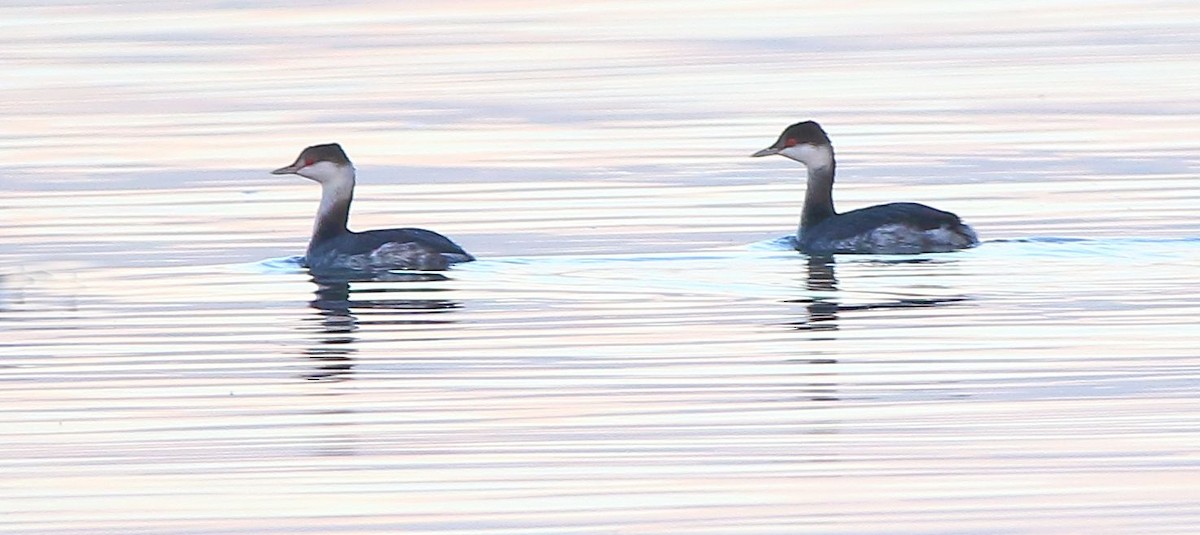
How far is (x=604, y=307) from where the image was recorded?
1440cm

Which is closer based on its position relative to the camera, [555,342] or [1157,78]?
[555,342]

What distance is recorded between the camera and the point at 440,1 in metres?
45.2

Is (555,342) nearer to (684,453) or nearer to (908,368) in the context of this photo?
(908,368)

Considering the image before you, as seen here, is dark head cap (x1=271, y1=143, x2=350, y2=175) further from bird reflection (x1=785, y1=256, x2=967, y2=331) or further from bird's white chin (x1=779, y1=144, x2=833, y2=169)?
bird reflection (x1=785, y1=256, x2=967, y2=331)

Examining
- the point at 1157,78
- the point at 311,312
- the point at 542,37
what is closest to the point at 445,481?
the point at 311,312

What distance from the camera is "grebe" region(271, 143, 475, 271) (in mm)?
16594

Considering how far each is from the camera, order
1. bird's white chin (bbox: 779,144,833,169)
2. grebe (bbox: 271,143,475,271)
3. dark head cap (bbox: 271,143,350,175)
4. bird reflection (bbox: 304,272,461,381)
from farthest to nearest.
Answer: bird's white chin (bbox: 779,144,833,169) → dark head cap (bbox: 271,143,350,175) → grebe (bbox: 271,143,475,271) → bird reflection (bbox: 304,272,461,381)

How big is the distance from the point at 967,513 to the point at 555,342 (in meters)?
4.32

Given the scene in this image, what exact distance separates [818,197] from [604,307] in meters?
4.82

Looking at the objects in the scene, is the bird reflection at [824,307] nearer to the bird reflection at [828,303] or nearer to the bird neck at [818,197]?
the bird reflection at [828,303]

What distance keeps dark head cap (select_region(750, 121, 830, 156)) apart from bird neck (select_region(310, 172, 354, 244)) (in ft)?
8.37

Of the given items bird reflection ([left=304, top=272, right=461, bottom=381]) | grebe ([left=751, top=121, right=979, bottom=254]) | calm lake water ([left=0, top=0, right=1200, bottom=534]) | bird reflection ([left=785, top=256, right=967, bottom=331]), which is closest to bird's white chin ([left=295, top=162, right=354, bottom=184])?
calm lake water ([left=0, top=0, right=1200, bottom=534])

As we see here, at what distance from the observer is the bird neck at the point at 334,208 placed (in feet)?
58.6

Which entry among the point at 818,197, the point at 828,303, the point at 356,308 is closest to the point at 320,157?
the point at 818,197
